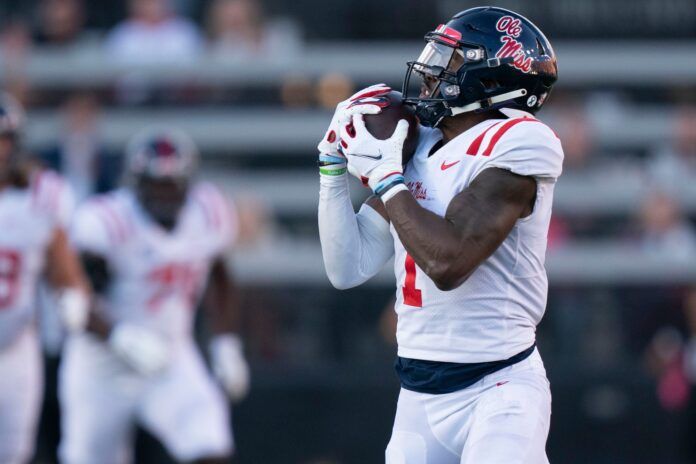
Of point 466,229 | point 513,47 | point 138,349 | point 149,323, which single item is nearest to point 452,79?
A: point 513,47

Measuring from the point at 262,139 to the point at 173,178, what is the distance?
2392 millimetres

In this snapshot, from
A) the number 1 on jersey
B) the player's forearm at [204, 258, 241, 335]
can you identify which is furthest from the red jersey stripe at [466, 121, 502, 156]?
the player's forearm at [204, 258, 241, 335]

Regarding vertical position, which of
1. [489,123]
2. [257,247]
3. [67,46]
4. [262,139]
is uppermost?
[489,123]

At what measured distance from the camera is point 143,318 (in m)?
6.12

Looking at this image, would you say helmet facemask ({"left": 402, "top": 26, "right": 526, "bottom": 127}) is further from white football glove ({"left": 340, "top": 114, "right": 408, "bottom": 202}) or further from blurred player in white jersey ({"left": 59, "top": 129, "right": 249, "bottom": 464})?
blurred player in white jersey ({"left": 59, "top": 129, "right": 249, "bottom": 464})

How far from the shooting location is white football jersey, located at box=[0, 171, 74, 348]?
5652 millimetres

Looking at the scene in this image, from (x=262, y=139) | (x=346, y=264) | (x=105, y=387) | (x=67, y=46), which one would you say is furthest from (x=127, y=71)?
(x=346, y=264)

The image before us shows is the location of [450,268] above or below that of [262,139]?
above

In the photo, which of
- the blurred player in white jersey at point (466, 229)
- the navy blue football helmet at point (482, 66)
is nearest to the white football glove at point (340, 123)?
the blurred player in white jersey at point (466, 229)

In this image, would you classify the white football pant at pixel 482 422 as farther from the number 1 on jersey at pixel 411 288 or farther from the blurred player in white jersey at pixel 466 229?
the number 1 on jersey at pixel 411 288

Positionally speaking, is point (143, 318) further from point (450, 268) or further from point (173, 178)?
point (450, 268)

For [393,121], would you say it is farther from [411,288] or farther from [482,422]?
[482,422]

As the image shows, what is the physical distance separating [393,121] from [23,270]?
2901 mm

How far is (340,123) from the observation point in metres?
3.42
